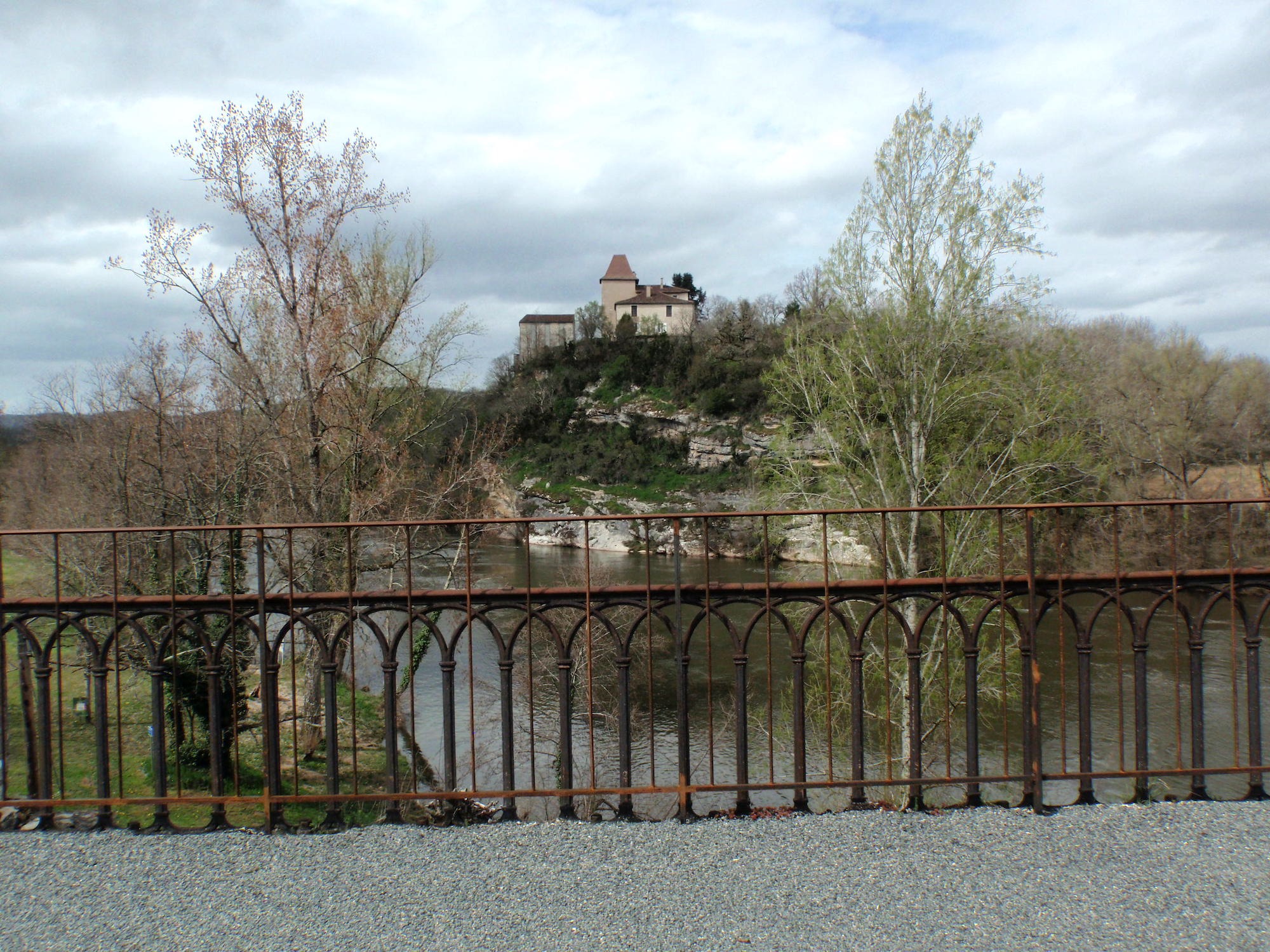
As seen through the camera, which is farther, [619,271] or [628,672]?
[619,271]

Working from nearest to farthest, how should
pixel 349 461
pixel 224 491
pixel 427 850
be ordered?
pixel 427 850, pixel 224 491, pixel 349 461

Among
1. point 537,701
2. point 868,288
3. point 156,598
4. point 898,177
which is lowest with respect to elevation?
point 537,701

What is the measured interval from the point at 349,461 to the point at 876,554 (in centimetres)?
986

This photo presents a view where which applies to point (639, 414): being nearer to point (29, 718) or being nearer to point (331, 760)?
point (29, 718)

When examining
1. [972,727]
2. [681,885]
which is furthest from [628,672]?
[972,727]

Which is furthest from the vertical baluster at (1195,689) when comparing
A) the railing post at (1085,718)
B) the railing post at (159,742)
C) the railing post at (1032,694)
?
the railing post at (159,742)

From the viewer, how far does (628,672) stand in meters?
3.51

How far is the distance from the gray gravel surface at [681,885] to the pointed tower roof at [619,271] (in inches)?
3013

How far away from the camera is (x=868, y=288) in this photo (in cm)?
1697

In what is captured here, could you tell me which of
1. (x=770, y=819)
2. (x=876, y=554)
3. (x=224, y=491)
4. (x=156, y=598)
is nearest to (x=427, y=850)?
(x=770, y=819)

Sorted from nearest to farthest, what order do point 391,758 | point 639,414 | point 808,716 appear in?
1. point 391,758
2. point 808,716
3. point 639,414

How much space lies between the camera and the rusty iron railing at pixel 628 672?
3.51 metres

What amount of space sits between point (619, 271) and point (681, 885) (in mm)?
77705

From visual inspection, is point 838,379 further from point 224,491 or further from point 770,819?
point 770,819
